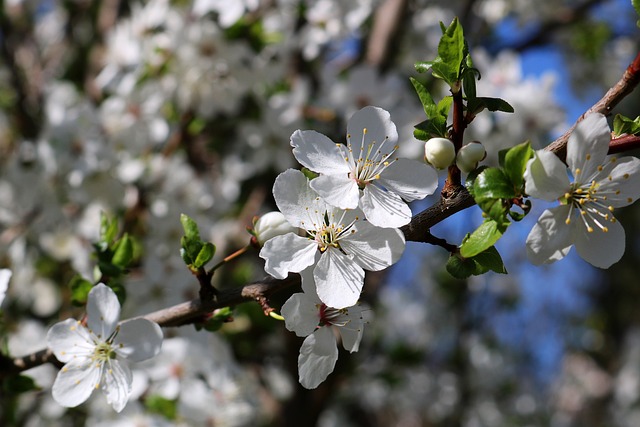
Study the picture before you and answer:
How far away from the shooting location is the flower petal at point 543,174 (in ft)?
2.94

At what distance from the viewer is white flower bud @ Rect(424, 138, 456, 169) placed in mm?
968

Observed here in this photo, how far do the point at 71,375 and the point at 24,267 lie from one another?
184 centimetres

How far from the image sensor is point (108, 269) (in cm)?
122

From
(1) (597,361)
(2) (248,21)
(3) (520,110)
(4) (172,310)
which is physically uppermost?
(4) (172,310)

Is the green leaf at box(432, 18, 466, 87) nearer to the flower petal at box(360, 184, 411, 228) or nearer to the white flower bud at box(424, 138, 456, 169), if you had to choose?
the white flower bud at box(424, 138, 456, 169)

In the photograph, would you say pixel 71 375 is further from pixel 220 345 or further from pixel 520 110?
pixel 520 110

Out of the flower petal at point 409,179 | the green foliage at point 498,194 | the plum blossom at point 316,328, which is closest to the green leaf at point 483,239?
the green foliage at point 498,194

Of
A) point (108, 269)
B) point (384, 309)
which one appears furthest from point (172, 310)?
point (384, 309)

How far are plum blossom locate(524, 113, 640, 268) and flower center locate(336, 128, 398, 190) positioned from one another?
0.24 meters

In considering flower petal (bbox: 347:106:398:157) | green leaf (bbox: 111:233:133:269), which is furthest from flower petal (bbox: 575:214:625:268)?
green leaf (bbox: 111:233:133:269)

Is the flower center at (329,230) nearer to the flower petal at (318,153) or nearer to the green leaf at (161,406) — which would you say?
the flower petal at (318,153)

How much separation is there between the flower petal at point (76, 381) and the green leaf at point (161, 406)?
2.78ft

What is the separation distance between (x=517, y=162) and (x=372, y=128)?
27 centimetres

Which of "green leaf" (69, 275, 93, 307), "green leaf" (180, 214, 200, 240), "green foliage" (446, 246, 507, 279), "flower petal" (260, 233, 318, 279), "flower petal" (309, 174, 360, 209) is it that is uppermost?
"flower petal" (309, 174, 360, 209)
